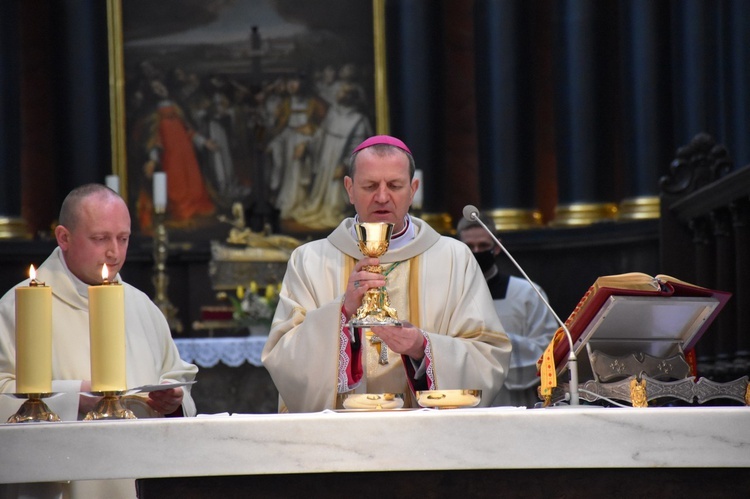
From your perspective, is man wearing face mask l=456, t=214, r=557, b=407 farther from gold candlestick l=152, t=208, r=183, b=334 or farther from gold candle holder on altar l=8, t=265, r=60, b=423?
gold candle holder on altar l=8, t=265, r=60, b=423

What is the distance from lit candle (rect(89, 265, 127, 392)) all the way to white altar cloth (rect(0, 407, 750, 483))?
31 centimetres

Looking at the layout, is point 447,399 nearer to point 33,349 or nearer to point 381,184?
point 33,349

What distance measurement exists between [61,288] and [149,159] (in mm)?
7436

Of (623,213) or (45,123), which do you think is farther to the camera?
→ (45,123)

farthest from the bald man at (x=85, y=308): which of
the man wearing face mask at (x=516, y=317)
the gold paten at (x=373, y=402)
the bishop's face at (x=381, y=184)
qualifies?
the man wearing face mask at (x=516, y=317)

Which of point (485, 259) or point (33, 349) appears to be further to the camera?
point (485, 259)

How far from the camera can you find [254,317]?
29.7 ft

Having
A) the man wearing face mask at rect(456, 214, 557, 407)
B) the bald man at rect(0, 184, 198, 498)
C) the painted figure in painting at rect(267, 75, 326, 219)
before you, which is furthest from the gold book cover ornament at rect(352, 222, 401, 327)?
the painted figure in painting at rect(267, 75, 326, 219)

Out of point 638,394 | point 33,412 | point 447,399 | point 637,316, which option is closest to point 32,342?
point 33,412

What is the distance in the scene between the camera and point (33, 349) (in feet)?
9.16

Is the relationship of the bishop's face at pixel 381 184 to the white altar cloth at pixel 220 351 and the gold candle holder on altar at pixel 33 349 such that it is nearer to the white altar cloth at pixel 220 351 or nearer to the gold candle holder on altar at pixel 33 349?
the gold candle holder on altar at pixel 33 349

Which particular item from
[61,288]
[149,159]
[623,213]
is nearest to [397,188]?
[61,288]

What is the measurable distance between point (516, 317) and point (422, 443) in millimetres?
4554

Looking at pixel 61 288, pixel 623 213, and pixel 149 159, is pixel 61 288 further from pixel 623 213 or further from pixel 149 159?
pixel 149 159
